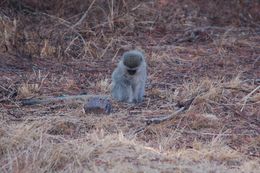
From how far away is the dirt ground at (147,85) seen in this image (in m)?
5.83

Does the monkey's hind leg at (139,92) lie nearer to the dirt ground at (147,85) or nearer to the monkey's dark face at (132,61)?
the dirt ground at (147,85)

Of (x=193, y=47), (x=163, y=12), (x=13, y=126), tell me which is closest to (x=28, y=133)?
(x=13, y=126)

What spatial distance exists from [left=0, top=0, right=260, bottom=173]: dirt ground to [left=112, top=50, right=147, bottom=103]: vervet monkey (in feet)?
0.51

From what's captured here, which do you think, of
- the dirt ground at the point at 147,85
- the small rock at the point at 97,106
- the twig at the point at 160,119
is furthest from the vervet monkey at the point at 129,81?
the twig at the point at 160,119

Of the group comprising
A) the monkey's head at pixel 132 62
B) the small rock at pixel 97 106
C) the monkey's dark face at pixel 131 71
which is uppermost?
the monkey's head at pixel 132 62

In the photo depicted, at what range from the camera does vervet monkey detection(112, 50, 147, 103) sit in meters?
7.85

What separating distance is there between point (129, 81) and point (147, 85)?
81cm

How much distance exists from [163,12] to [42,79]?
4521 millimetres

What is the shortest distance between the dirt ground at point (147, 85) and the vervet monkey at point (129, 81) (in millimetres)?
155

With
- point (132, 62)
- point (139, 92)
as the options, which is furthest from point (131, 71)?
point (139, 92)

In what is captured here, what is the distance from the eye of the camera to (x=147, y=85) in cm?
880

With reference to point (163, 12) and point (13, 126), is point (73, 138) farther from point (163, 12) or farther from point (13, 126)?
point (163, 12)

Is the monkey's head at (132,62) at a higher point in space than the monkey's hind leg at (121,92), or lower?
higher

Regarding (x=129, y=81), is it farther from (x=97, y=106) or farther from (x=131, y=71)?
(x=97, y=106)
